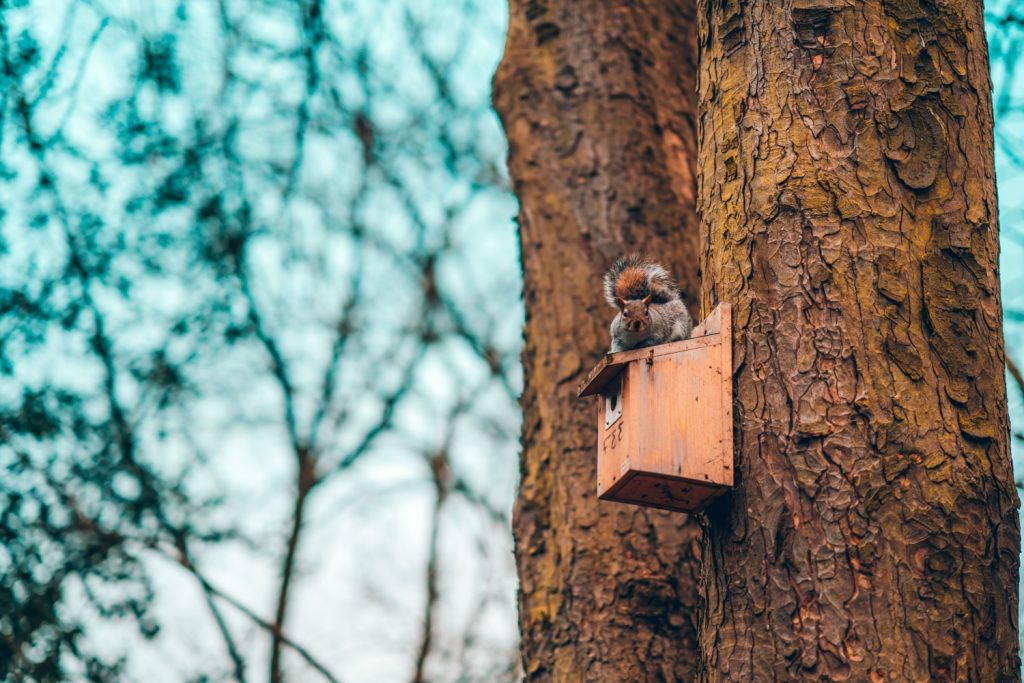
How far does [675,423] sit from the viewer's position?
2891mm

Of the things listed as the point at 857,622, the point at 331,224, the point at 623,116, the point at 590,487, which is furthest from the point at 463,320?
the point at 857,622

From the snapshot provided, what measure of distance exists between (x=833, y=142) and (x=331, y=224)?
21.2 feet

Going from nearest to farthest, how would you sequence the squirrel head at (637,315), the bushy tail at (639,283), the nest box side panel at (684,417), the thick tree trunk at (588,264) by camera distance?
the nest box side panel at (684,417)
the squirrel head at (637,315)
the bushy tail at (639,283)
the thick tree trunk at (588,264)

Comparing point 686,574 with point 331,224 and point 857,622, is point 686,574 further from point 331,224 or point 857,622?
point 331,224

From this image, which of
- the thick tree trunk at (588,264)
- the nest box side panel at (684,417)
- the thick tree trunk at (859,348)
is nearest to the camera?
the thick tree trunk at (859,348)

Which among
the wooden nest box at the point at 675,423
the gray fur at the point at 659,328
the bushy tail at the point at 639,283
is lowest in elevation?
the wooden nest box at the point at 675,423

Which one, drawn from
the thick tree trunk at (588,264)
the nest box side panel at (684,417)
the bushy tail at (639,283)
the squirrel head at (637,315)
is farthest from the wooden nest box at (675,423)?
the thick tree trunk at (588,264)

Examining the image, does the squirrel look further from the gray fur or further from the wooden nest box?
the wooden nest box

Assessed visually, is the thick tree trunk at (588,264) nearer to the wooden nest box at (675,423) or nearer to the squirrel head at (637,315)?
the squirrel head at (637,315)

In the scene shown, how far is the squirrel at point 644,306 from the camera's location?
3568 millimetres

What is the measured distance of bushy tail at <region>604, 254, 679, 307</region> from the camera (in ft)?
12.1

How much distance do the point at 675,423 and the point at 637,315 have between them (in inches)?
28.8

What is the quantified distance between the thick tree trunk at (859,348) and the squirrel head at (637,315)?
0.51 metres

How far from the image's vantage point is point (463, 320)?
9727mm
